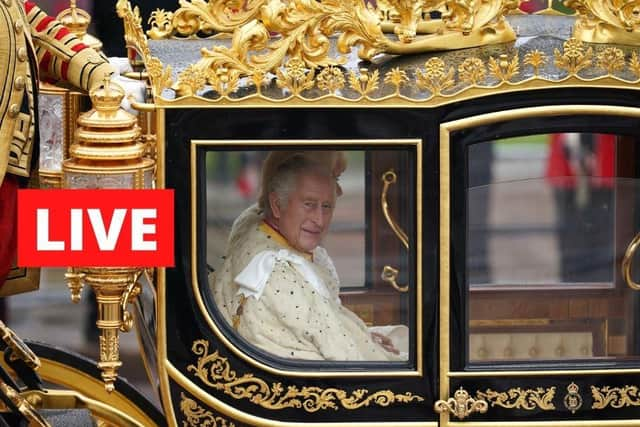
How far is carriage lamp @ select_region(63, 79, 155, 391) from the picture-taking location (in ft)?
13.8

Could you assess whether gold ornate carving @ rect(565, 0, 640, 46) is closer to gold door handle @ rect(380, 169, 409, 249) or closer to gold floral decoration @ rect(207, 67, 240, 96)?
gold door handle @ rect(380, 169, 409, 249)

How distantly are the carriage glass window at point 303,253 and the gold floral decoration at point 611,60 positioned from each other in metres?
0.51

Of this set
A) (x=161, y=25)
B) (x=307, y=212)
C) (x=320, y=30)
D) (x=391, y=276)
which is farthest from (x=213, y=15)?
(x=391, y=276)

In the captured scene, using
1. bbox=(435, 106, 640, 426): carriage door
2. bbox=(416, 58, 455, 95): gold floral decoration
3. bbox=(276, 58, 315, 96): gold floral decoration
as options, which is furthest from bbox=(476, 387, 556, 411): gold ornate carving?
bbox=(276, 58, 315, 96): gold floral decoration

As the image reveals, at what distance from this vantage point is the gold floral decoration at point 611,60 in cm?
435

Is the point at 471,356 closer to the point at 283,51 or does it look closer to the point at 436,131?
the point at 436,131

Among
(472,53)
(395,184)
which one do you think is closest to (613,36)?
(472,53)

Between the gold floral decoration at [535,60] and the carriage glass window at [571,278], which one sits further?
the carriage glass window at [571,278]

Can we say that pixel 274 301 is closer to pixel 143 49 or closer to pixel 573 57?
pixel 143 49

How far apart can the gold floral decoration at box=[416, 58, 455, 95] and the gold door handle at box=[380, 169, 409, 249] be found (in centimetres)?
24

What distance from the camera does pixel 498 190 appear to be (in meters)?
4.66

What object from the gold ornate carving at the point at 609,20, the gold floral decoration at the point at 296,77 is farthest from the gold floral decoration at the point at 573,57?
the gold floral decoration at the point at 296,77

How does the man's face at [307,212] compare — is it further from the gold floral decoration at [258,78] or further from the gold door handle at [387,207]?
the gold floral decoration at [258,78]

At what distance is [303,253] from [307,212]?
10 centimetres
